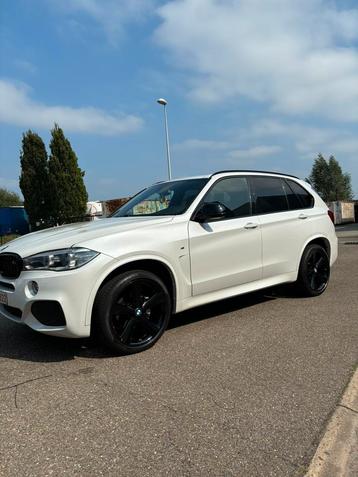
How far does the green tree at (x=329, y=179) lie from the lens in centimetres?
6869

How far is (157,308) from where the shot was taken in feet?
13.8

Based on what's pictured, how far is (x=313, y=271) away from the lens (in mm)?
6160

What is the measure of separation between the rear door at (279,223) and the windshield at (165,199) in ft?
2.86

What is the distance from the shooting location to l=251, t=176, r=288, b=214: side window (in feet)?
17.9

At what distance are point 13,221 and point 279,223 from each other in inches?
1311

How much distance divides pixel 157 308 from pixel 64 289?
946 millimetres

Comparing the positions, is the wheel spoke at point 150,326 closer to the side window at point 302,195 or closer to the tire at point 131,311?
the tire at point 131,311

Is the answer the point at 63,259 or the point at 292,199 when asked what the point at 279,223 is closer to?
the point at 292,199

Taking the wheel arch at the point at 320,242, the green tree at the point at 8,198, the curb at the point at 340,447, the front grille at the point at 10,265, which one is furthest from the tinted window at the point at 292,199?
the green tree at the point at 8,198

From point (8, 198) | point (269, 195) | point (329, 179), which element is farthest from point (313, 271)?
point (8, 198)

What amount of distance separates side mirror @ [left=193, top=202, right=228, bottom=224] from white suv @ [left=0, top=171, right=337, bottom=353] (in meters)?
0.01

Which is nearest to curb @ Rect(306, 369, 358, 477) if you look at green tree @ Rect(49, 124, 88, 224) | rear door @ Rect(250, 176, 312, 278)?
rear door @ Rect(250, 176, 312, 278)

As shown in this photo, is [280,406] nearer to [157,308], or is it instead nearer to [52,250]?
[157,308]

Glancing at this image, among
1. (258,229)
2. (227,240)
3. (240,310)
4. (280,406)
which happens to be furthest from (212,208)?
(280,406)
